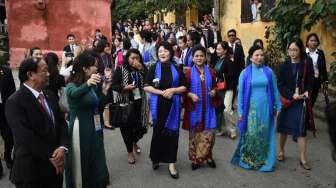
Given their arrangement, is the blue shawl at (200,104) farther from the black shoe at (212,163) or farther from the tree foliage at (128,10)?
the tree foliage at (128,10)

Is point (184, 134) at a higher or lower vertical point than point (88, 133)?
lower

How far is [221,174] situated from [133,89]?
1.69 m

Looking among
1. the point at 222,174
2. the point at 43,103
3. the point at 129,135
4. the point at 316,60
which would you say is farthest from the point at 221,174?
the point at 316,60

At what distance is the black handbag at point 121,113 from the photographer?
5672 millimetres

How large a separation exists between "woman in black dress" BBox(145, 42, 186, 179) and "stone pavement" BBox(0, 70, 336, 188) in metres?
0.28

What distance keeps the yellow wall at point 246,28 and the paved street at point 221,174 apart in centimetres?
384

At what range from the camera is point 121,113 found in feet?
18.6

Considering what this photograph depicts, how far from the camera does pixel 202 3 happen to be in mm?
19266

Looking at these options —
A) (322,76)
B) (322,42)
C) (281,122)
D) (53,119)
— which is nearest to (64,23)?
(322,42)

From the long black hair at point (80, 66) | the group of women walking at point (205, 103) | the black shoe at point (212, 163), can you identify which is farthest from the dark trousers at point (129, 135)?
the long black hair at point (80, 66)

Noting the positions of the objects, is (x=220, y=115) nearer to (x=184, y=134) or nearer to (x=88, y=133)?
(x=184, y=134)

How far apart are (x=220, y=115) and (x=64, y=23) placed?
11.4 metres

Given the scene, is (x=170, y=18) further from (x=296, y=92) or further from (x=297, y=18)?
(x=296, y=92)

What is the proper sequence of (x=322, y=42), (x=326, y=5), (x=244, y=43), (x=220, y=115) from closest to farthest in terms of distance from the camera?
1. (x=220, y=115)
2. (x=326, y=5)
3. (x=322, y=42)
4. (x=244, y=43)
